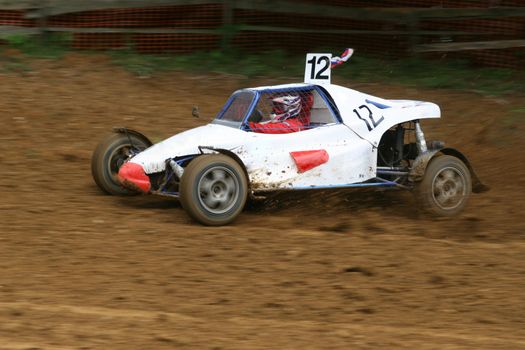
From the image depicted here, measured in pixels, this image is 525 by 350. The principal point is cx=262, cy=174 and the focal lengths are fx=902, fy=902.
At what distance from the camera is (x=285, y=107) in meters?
9.61

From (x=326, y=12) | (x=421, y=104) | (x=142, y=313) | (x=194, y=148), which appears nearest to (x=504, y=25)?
(x=326, y=12)

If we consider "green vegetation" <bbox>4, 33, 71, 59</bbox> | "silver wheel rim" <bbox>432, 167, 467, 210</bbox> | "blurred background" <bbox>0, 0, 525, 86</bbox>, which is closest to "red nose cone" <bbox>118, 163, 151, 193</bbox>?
"silver wheel rim" <bbox>432, 167, 467, 210</bbox>

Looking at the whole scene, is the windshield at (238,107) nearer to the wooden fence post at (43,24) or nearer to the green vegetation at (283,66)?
the green vegetation at (283,66)

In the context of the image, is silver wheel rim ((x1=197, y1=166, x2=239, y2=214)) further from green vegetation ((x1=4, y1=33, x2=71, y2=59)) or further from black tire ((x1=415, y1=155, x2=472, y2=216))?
green vegetation ((x1=4, y1=33, x2=71, y2=59))

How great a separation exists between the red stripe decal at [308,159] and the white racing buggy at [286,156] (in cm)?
1

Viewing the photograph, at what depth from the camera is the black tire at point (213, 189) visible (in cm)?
848

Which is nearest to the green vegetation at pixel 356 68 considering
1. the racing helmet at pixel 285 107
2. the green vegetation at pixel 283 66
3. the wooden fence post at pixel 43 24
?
the green vegetation at pixel 283 66

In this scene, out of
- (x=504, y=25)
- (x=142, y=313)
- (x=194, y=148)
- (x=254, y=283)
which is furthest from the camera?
(x=504, y=25)

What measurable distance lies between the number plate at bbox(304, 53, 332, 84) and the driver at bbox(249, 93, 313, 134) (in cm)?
29

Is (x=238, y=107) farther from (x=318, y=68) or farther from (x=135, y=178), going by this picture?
(x=135, y=178)

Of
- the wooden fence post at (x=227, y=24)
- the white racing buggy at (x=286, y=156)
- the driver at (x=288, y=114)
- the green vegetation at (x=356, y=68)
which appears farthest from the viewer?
the wooden fence post at (x=227, y=24)

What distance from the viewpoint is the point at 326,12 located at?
16281 mm

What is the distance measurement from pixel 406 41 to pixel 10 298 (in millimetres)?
11189

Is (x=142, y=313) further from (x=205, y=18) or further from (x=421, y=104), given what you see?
(x=205, y=18)
